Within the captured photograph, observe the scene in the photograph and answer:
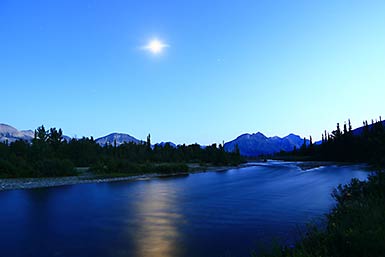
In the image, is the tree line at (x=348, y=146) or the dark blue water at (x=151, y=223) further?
the tree line at (x=348, y=146)

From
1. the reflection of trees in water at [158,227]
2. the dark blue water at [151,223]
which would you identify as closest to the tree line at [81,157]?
the dark blue water at [151,223]

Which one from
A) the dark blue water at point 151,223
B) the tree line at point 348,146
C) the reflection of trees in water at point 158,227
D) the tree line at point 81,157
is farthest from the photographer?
the tree line at point 348,146

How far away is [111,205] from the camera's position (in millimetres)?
23547

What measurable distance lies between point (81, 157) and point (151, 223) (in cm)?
6054

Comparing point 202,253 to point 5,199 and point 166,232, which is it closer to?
point 166,232

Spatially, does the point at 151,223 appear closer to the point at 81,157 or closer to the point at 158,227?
the point at 158,227

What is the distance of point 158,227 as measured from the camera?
16.2 metres

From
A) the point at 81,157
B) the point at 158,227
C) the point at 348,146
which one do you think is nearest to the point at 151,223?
the point at 158,227

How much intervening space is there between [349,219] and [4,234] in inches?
598

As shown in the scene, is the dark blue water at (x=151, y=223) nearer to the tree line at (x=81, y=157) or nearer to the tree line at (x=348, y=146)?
the tree line at (x=81, y=157)

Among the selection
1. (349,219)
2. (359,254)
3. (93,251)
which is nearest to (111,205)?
(93,251)

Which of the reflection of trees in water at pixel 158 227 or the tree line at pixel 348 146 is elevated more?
the tree line at pixel 348 146

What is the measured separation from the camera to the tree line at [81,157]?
157ft

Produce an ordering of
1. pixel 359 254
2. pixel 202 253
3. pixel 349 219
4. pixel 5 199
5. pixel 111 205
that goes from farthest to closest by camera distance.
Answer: pixel 5 199, pixel 111 205, pixel 202 253, pixel 349 219, pixel 359 254
